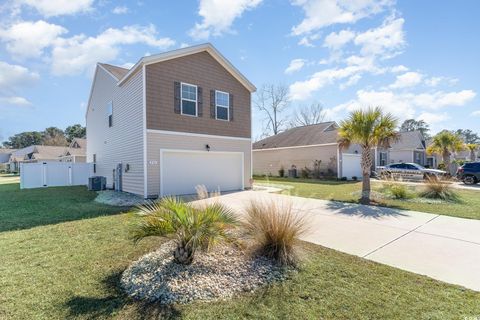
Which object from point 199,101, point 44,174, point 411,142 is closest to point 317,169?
point 199,101

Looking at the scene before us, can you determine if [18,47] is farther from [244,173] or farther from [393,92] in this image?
[393,92]

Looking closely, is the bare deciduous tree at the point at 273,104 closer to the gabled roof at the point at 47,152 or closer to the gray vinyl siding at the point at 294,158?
the gray vinyl siding at the point at 294,158

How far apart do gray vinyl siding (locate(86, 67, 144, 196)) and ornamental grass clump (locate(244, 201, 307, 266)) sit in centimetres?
831

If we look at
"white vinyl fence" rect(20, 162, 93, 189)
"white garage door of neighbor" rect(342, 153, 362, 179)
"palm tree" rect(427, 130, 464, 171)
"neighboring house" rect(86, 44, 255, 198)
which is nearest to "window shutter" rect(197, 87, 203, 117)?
"neighboring house" rect(86, 44, 255, 198)

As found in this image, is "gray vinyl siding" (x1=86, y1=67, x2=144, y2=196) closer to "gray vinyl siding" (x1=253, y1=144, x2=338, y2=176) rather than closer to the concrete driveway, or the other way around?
the concrete driveway

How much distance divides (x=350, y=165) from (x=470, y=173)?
8.07m

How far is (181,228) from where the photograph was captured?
375cm

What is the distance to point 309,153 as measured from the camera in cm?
2388

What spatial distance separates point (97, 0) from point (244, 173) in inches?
405

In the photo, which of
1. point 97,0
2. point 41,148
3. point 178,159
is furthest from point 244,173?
point 41,148

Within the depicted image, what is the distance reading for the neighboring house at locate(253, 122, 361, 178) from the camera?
22.0 m

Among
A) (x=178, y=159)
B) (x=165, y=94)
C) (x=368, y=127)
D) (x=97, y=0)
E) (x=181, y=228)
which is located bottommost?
(x=181, y=228)

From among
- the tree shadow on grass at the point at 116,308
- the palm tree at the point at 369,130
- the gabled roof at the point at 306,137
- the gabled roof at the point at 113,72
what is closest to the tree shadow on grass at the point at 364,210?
the palm tree at the point at 369,130

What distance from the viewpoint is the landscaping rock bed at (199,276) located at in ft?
10.8
